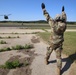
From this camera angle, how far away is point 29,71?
8.69 metres

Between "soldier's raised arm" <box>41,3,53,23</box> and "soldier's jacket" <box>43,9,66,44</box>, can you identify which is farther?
"soldier's raised arm" <box>41,3,53,23</box>

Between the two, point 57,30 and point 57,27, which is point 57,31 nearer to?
point 57,30

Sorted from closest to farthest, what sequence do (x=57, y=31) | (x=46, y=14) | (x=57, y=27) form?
(x=57, y=27)
(x=57, y=31)
(x=46, y=14)

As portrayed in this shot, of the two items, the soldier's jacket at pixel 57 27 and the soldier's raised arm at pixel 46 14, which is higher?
the soldier's raised arm at pixel 46 14

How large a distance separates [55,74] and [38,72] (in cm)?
76

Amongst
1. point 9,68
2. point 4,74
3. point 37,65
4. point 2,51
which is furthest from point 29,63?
point 2,51

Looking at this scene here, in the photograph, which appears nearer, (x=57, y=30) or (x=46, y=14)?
(x=57, y=30)

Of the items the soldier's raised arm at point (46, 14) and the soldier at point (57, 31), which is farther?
the soldier's raised arm at point (46, 14)

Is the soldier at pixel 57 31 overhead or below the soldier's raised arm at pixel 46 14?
below

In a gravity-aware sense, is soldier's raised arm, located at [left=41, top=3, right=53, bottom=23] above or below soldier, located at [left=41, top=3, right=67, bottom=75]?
above

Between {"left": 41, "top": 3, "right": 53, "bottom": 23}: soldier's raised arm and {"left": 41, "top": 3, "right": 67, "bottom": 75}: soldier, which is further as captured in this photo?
{"left": 41, "top": 3, "right": 53, "bottom": 23}: soldier's raised arm

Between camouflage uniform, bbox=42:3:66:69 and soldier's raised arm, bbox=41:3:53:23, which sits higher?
soldier's raised arm, bbox=41:3:53:23

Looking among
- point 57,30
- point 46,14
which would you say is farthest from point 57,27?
point 46,14

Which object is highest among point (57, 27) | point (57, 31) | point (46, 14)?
point (46, 14)
